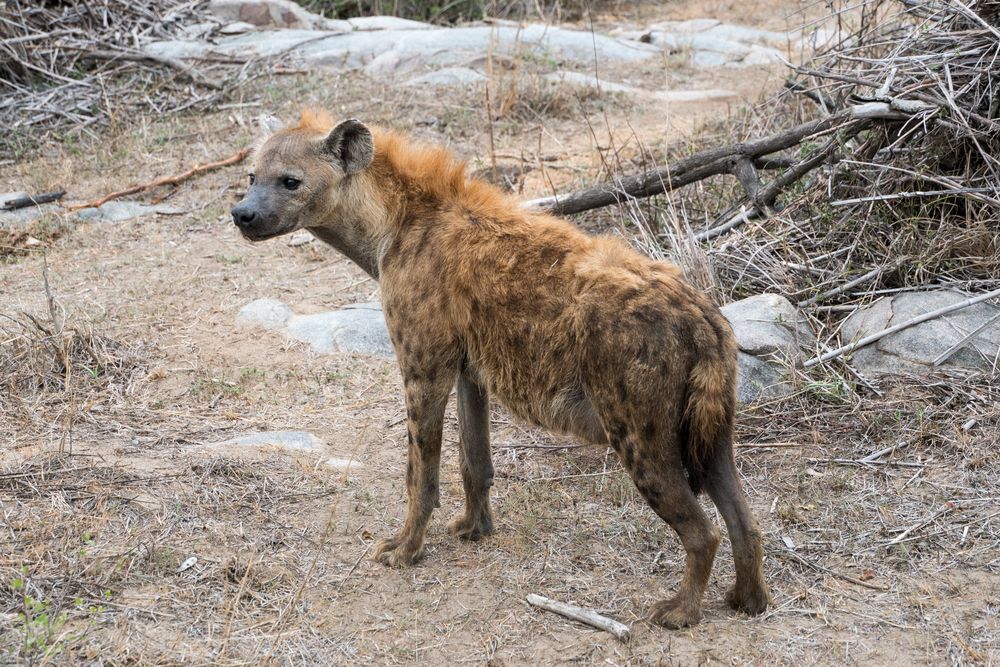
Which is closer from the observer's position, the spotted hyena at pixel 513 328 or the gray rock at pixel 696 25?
the spotted hyena at pixel 513 328

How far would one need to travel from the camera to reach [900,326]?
4.44m

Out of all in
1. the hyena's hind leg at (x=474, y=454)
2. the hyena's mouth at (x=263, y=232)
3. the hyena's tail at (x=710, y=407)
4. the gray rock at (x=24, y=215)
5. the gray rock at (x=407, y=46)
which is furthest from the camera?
the gray rock at (x=407, y=46)

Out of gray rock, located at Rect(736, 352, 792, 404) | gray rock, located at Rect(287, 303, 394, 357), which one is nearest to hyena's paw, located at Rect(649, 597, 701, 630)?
gray rock, located at Rect(736, 352, 792, 404)

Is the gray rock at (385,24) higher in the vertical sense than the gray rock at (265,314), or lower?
higher

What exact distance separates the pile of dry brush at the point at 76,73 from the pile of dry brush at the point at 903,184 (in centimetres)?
539

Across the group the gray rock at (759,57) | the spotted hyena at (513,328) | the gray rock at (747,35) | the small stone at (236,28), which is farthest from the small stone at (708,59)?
the spotted hyena at (513,328)

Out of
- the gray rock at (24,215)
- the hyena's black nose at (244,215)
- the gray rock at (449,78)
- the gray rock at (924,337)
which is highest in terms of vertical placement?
the hyena's black nose at (244,215)

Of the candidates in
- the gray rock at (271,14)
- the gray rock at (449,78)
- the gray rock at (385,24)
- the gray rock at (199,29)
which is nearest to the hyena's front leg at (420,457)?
the gray rock at (449,78)

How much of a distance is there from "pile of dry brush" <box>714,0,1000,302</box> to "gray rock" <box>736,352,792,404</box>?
0.54 m

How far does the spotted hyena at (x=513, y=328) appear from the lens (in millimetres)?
3027

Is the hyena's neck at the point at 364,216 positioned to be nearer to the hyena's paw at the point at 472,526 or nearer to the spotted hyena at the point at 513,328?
the spotted hyena at the point at 513,328

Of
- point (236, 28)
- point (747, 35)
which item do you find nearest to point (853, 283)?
point (236, 28)

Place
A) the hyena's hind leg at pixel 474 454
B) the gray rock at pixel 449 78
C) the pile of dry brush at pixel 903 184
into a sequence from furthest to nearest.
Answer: the gray rock at pixel 449 78 → the pile of dry brush at pixel 903 184 → the hyena's hind leg at pixel 474 454

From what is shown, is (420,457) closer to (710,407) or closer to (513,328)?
(513,328)
